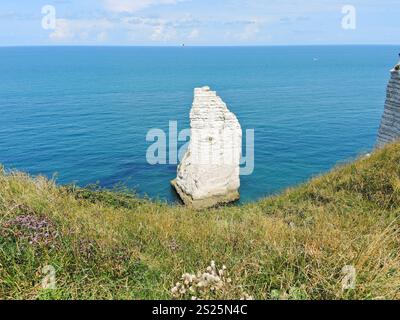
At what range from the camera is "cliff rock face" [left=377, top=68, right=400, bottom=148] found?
21.2m

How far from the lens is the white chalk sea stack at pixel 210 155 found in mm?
28953

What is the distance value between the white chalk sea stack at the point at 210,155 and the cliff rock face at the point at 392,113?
11.8m

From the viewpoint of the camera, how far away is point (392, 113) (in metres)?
21.7

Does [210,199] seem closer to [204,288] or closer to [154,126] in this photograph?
[154,126]

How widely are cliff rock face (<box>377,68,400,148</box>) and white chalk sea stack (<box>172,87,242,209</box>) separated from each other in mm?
11792

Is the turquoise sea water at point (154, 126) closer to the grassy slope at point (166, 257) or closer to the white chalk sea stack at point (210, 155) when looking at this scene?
the white chalk sea stack at point (210, 155)

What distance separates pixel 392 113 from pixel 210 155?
1440 cm

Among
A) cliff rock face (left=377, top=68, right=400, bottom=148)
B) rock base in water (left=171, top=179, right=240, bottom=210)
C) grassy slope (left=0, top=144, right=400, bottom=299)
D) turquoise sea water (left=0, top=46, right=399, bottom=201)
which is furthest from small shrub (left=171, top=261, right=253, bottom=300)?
rock base in water (left=171, top=179, right=240, bottom=210)

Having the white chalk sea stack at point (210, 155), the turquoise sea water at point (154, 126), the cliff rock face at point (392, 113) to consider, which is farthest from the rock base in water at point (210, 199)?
the cliff rock face at point (392, 113)

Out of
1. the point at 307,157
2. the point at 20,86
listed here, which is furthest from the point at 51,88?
the point at 307,157

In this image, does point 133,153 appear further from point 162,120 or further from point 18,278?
point 18,278

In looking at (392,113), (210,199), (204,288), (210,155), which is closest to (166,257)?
(204,288)

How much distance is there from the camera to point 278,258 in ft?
16.0

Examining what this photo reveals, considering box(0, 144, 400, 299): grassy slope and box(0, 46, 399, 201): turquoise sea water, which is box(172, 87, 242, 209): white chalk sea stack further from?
box(0, 144, 400, 299): grassy slope
